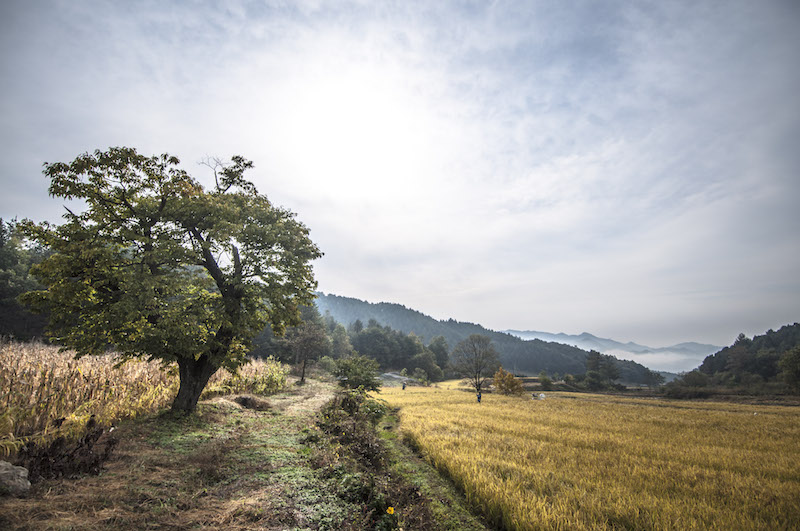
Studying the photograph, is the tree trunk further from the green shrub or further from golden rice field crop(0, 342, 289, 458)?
the green shrub

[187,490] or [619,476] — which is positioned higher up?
[187,490]

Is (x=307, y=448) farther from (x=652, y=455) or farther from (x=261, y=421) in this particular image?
(x=652, y=455)

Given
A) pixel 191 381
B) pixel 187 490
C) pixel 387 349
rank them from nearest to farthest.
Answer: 1. pixel 187 490
2. pixel 191 381
3. pixel 387 349

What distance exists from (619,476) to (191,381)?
1461 cm

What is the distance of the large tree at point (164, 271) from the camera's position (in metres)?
8.95

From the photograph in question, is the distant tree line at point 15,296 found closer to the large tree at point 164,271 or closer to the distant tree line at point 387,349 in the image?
the distant tree line at point 387,349

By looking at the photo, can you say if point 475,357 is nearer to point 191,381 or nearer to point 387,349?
point 387,349

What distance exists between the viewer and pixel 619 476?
8266mm

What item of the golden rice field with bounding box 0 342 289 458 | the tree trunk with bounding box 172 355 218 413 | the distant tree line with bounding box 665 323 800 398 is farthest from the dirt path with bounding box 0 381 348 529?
the distant tree line with bounding box 665 323 800 398

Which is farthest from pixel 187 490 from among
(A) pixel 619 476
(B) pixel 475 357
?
(B) pixel 475 357

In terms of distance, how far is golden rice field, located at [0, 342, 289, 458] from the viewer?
249 inches

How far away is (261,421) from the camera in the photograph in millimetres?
11766

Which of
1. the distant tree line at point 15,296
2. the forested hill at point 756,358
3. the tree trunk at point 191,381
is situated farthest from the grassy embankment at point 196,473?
the forested hill at point 756,358

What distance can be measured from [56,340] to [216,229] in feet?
18.7
